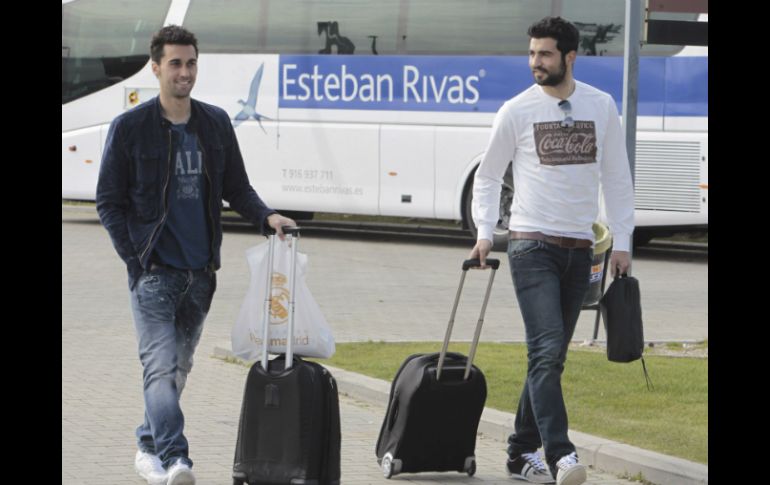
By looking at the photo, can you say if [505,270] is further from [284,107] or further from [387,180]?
[284,107]

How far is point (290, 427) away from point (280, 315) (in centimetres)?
48

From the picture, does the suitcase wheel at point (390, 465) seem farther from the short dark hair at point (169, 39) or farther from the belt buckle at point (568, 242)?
the short dark hair at point (169, 39)

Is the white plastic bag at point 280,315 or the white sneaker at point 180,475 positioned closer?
the white sneaker at point 180,475

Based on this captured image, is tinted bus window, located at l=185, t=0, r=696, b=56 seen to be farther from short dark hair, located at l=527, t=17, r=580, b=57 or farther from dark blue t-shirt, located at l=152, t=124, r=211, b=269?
dark blue t-shirt, located at l=152, t=124, r=211, b=269

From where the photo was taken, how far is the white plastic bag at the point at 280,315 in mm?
6309

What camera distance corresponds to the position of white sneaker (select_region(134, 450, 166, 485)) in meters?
6.34

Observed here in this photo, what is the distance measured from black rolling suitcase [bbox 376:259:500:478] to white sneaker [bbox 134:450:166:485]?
96 centimetres

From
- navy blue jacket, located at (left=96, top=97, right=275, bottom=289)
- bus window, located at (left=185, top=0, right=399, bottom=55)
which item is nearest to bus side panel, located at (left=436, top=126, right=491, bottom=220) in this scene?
bus window, located at (left=185, top=0, right=399, bottom=55)

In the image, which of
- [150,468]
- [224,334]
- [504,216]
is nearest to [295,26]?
[504,216]

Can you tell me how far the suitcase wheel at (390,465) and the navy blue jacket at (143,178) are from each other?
111 cm

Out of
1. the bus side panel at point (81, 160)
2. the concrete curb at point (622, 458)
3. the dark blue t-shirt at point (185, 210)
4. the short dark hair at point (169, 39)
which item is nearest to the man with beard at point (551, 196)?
the concrete curb at point (622, 458)
